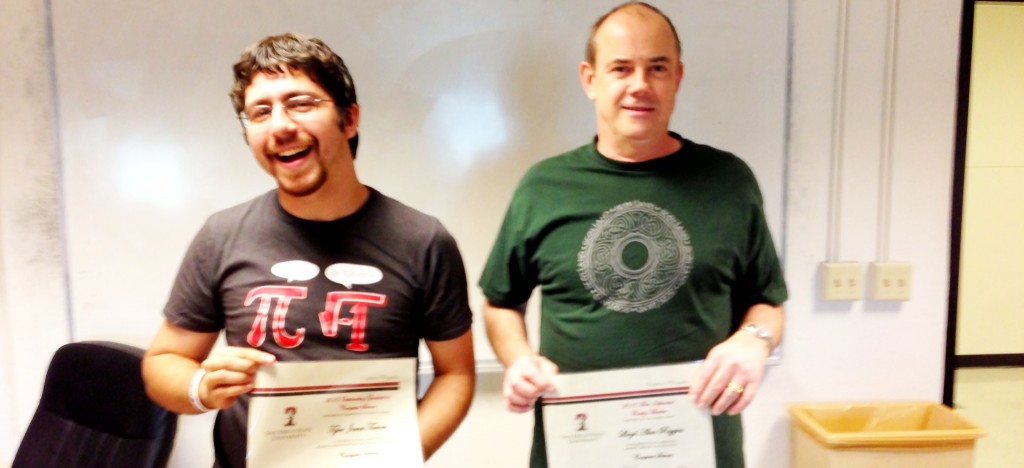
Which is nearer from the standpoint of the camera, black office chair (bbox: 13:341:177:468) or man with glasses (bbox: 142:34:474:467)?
man with glasses (bbox: 142:34:474:467)

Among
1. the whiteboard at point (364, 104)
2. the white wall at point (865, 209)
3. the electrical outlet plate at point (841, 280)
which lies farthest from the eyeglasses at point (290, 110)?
the electrical outlet plate at point (841, 280)

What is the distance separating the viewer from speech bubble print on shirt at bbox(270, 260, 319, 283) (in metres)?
1.16

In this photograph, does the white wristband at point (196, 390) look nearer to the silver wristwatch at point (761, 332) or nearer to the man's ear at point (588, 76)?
the man's ear at point (588, 76)

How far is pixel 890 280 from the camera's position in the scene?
6.92 feet

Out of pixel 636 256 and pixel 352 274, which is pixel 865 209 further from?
pixel 352 274

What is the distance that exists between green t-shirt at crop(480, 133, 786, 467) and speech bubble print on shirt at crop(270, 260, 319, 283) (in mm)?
384

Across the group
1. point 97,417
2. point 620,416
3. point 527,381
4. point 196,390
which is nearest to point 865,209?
point 620,416

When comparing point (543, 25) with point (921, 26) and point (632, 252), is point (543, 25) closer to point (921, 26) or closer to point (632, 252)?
point (632, 252)

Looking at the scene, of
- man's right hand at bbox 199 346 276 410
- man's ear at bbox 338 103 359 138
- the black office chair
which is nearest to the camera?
man's right hand at bbox 199 346 276 410

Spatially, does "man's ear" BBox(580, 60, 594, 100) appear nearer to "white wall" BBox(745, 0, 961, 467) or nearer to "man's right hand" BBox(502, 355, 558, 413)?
"man's right hand" BBox(502, 355, 558, 413)

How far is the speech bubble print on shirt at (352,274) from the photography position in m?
1.16

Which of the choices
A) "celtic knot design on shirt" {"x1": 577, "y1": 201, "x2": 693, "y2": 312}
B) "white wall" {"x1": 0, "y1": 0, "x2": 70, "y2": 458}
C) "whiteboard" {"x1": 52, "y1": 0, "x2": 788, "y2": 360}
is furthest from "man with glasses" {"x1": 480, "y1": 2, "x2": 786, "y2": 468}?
"white wall" {"x1": 0, "y1": 0, "x2": 70, "y2": 458}

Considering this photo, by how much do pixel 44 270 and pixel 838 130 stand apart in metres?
2.43

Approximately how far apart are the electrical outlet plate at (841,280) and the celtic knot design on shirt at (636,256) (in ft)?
3.48
